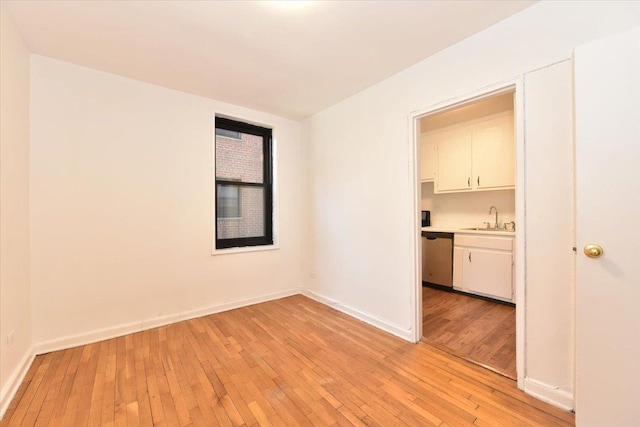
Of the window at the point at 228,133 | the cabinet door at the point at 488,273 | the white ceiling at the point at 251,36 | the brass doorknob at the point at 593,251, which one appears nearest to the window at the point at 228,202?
the window at the point at 228,133

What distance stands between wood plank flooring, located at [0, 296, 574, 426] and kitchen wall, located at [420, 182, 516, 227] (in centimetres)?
262

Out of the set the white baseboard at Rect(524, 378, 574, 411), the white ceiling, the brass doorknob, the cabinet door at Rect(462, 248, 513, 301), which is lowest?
the white baseboard at Rect(524, 378, 574, 411)

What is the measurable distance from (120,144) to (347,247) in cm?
266

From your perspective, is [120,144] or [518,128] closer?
[518,128]

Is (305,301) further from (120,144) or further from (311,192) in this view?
(120,144)

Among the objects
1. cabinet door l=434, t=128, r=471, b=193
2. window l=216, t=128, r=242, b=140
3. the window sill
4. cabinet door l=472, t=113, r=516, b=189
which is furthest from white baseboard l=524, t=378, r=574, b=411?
window l=216, t=128, r=242, b=140

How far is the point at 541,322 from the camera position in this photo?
1.69 metres

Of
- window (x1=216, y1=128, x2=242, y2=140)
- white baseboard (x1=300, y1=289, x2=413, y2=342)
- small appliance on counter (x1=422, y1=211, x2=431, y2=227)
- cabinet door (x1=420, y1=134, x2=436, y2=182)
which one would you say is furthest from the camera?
small appliance on counter (x1=422, y1=211, x2=431, y2=227)

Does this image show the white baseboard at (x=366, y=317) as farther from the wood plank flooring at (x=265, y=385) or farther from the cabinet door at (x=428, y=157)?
the cabinet door at (x=428, y=157)

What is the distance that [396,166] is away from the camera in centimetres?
258

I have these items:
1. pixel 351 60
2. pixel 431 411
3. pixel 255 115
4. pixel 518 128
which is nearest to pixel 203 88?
pixel 255 115

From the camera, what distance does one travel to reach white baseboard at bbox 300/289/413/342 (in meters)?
2.50

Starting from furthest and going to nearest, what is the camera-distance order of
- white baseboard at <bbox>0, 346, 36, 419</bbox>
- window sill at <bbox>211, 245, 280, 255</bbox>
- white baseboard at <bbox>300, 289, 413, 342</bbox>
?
window sill at <bbox>211, 245, 280, 255</bbox> < white baseboard at <bbox>300, 289, 413, 342</bbox> < white baseboard at <bbox>0, 346, 36, 419</bbox>

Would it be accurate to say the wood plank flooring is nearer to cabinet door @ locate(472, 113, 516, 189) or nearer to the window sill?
the window sill
